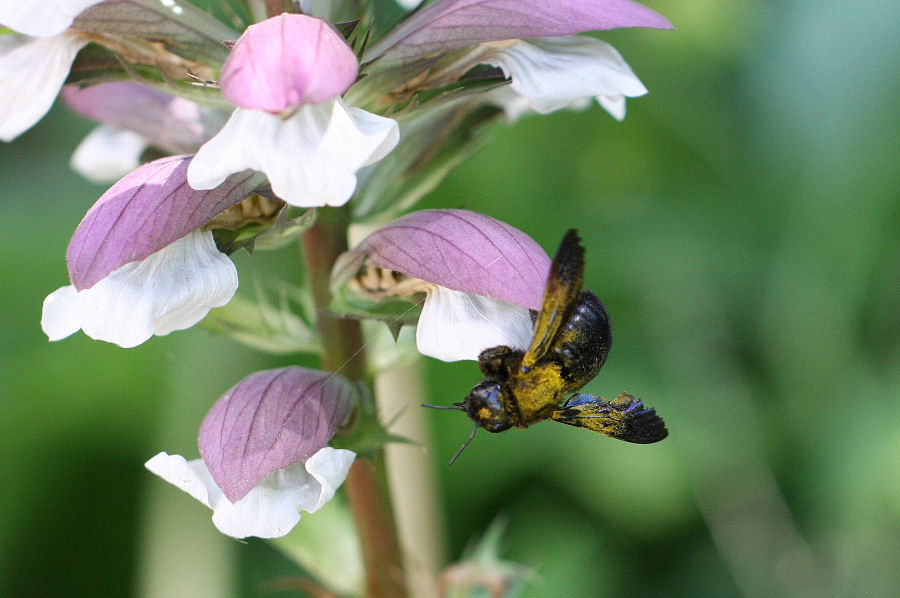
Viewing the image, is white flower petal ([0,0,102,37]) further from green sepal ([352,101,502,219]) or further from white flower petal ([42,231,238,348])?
green sepal ([352,101,502,219])

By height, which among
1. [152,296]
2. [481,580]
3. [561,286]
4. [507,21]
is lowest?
[481,580]

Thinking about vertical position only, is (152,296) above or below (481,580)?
above

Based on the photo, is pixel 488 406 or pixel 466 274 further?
pixel 488 406

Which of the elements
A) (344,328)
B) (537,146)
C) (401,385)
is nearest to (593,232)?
(537,146)

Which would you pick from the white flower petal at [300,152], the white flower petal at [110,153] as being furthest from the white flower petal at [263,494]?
the white flower petal at [110,153]

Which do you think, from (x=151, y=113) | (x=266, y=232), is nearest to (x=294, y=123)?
(x=266, y=232)

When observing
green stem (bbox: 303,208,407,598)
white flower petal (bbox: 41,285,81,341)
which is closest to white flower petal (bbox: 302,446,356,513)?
green stem (bbox: 303,208,407,598)

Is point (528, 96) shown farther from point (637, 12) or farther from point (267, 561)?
point (267, 561)

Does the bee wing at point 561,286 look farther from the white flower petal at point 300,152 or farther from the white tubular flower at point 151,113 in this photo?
the white tubular flower at point 151,113

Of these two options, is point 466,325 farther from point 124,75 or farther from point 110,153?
point 110,153
